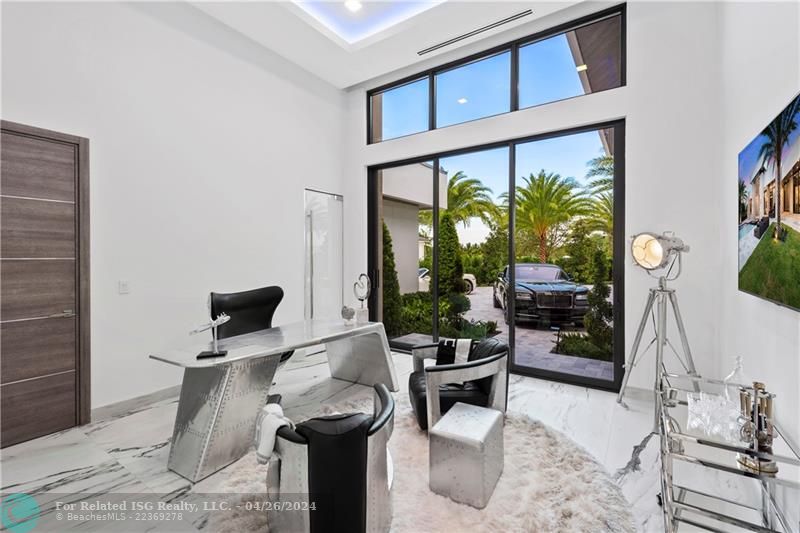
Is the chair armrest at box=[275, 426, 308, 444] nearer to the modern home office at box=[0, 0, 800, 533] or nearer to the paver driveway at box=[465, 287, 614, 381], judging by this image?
the modern home office at box=[0, 0, 800, 533]

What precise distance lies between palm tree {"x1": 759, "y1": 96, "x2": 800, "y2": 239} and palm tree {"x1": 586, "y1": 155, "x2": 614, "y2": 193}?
6.12 feet

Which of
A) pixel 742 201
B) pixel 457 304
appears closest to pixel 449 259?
pixel 457 304

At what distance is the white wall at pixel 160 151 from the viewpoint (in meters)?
2.73

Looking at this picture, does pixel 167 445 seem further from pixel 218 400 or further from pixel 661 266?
pixel 661 266

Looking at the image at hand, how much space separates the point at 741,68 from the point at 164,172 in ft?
15.0

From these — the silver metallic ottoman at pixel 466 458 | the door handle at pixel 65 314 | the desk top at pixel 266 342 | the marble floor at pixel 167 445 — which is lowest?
the marble floor at pixel 167 445

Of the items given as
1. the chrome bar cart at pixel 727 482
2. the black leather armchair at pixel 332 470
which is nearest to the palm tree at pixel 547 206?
the chrome bar cart at pixel 727 482

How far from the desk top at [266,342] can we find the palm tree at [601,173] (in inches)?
103

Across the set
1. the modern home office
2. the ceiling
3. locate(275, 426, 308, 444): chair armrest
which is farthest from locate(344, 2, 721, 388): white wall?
locate(275, 426, 308, 444): chair armrest

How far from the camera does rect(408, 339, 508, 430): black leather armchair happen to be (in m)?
2.37

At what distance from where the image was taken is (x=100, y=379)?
2.92 metres

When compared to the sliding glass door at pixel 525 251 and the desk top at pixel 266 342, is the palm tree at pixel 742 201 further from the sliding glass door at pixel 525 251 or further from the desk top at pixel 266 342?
the desk top at pixel 266 342

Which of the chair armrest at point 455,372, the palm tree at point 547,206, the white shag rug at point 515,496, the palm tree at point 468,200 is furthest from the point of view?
the palm tree at point 468,200

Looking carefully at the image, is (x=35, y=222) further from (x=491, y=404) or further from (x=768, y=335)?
(x=768, y=335)
